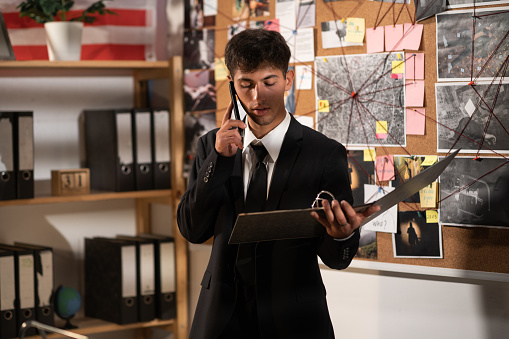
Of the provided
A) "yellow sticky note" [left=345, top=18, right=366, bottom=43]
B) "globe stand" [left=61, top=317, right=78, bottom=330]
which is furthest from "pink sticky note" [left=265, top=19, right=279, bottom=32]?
"globe stand" [left=61, top=317, right=78, bottom=330]

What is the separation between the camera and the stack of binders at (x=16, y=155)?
7.91 ft

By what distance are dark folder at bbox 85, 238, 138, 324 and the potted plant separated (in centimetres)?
77

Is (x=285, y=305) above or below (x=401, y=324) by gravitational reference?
above

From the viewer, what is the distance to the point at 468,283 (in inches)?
78.6

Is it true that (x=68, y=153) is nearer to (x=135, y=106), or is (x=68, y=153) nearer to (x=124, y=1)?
(x=135, y=106)

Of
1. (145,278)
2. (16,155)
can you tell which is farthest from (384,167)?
(16,155)

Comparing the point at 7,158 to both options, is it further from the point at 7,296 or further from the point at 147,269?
the point at 147,269

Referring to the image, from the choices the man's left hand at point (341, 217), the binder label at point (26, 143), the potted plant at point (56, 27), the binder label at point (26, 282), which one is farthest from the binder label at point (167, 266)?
the man's left hand at point (341, 217)

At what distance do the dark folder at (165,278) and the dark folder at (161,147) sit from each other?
9.6 inches

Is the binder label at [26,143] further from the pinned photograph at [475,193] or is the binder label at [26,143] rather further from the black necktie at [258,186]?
the pinned photograph at [475,193]

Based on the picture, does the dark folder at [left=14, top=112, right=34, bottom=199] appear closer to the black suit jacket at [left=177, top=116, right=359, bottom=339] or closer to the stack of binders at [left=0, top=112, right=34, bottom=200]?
the stack of binders at [left=0, top=112, right=34, bottom=200]

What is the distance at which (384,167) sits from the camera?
2.14 metres

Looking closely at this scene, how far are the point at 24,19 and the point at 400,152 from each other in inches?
63.4

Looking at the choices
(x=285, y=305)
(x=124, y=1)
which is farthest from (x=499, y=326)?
(x=124, y=1)
